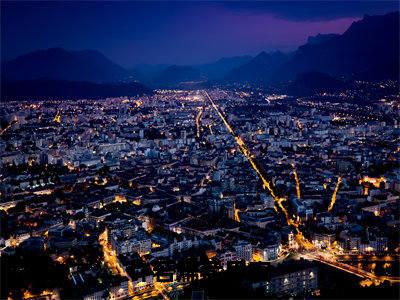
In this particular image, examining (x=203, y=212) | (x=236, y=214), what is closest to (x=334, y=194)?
(x=236, y=214)

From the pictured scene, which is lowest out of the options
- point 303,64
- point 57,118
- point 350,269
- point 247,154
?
point 350,269

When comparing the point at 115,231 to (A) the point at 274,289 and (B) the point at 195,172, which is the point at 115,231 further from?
(B) the point at 195,172

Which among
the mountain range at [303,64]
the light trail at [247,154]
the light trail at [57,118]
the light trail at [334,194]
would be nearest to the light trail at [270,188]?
the light trail at [247,154]

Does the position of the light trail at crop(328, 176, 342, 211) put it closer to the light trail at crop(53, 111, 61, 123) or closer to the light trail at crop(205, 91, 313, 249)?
the light trail at crop(205, 91, 313, 249)

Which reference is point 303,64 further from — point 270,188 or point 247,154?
point 270,188

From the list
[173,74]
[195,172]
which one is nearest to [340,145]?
[195,172]

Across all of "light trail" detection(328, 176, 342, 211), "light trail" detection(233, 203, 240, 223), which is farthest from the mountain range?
"light trail" detection(233, 203, 240, 223)

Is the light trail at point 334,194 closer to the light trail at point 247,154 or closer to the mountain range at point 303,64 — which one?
the light trail at point 247,154
